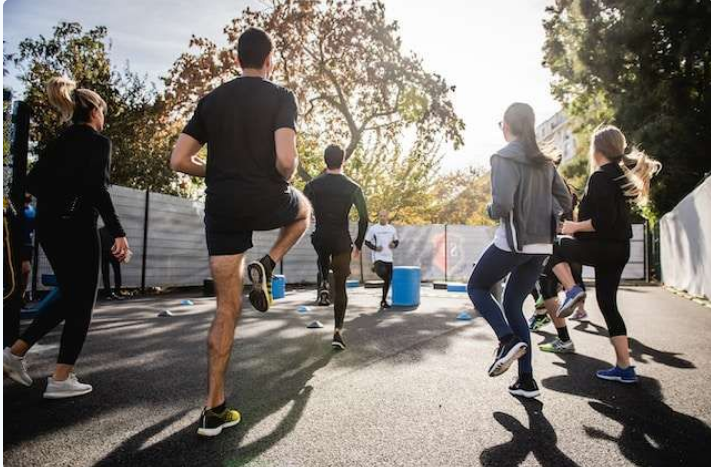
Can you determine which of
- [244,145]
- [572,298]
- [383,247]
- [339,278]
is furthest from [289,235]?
[383,247]

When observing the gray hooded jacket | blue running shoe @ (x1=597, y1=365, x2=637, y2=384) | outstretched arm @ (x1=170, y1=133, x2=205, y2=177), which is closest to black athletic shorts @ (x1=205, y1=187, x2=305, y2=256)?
outstretched arm @ (x1=170, y1=133, x2=205, y2=177)

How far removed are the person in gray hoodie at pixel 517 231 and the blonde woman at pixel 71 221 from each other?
244cm

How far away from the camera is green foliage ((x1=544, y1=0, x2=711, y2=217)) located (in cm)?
1769

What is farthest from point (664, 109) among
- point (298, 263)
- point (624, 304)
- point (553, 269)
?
point (553, 269)

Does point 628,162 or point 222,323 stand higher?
point 628,162

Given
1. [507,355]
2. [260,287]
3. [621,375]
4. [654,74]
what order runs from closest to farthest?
[260,287], [507,355], [621,375], [654,74]

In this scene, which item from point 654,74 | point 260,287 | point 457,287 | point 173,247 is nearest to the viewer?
point 260,287

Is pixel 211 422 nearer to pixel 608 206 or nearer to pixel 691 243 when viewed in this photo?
pixel 608 206

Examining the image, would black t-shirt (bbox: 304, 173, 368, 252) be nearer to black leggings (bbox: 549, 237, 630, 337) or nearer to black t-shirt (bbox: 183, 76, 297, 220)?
black leggings (bbox: 549, 237, 630, 337)

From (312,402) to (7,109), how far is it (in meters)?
3.61

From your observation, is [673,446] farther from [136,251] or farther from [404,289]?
[136,251]

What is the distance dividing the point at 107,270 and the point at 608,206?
9029 mm

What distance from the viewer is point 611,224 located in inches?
149

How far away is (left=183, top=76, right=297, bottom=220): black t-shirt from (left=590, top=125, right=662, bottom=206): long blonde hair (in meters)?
2.58
